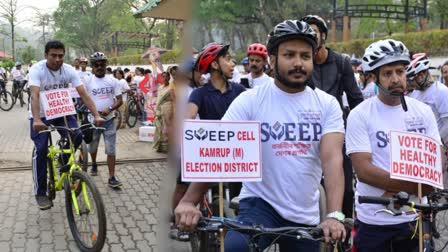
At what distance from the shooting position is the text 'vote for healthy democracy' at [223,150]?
7.77 ft

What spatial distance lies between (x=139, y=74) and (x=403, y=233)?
16812 millimetres

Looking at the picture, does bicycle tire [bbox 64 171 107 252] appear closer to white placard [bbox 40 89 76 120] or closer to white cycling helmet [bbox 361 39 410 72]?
white placard [bbox 40 89 76 120]

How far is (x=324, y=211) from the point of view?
2.78 meters

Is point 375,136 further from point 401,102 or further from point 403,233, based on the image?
point 403,233

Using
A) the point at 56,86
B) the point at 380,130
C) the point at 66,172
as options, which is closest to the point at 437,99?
the point at 380,130

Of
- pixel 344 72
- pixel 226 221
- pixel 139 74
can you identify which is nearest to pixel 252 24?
pixel 139 74

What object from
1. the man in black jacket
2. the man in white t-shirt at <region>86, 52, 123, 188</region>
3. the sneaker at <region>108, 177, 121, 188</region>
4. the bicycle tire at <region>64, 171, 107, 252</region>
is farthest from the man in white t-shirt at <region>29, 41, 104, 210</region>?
the man in black jacket

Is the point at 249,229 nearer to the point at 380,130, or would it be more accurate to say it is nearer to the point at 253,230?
the point at 253,230

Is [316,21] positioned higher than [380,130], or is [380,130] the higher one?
[316,21]

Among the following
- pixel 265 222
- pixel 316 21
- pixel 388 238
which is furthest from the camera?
pixel 316 21

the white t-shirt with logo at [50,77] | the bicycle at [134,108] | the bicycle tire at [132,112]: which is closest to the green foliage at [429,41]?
the bicycle at [134,108]

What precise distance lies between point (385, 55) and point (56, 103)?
12.6ft

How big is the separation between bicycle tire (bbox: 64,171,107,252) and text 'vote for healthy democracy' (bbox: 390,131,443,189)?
277 centimetres

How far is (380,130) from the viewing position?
9.29 feet
